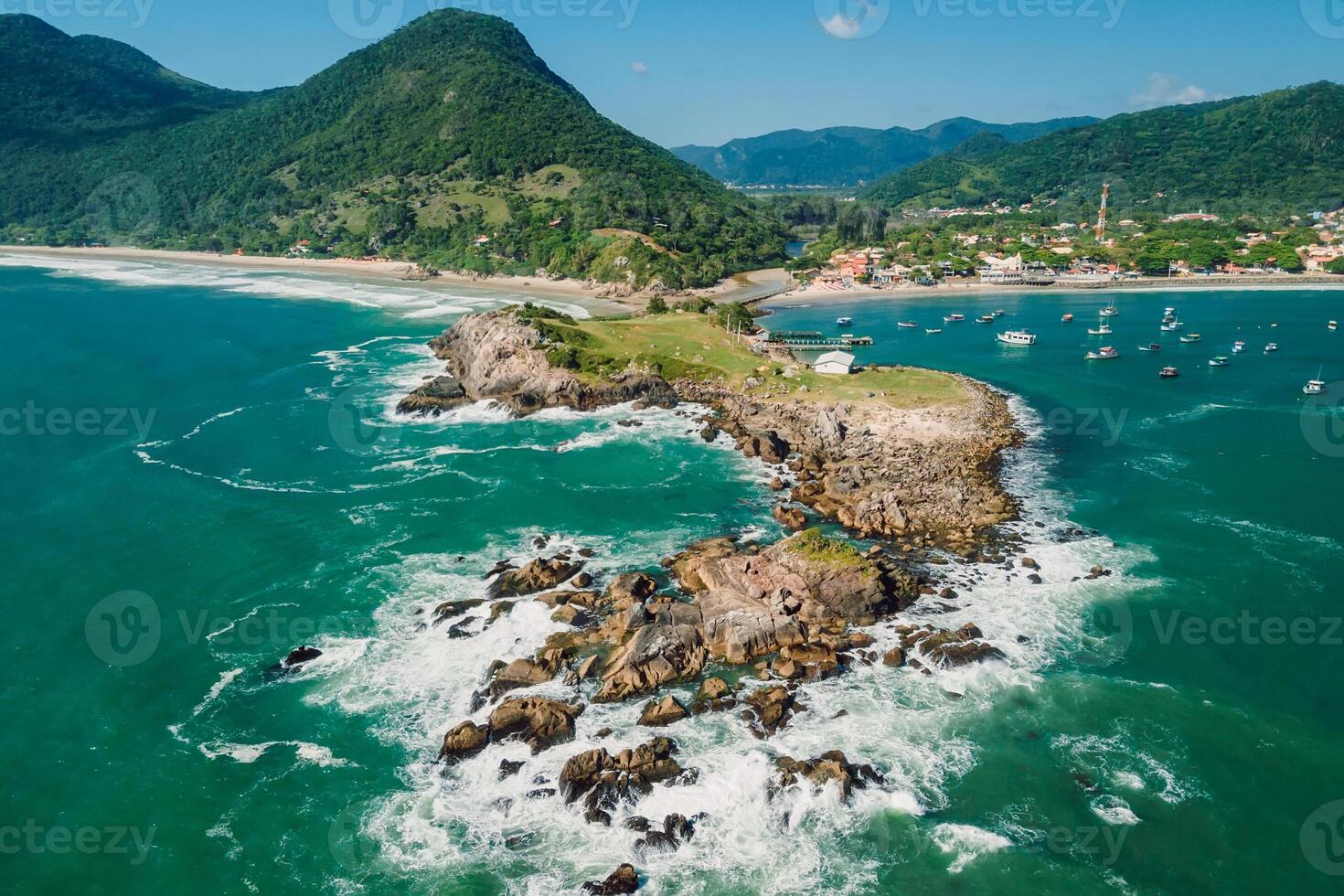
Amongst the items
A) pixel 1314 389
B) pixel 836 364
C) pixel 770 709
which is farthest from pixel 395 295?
pixel 1314 389

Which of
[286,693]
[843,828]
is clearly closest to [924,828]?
[843,828]

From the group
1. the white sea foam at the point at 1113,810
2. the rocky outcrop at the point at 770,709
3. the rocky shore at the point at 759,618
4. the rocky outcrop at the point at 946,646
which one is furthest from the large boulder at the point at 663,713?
the white sea foam at the point at 1113,810

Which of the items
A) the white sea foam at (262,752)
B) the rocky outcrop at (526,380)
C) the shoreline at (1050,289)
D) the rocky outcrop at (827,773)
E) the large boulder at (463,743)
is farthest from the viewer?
the shoreline at (1050,289)

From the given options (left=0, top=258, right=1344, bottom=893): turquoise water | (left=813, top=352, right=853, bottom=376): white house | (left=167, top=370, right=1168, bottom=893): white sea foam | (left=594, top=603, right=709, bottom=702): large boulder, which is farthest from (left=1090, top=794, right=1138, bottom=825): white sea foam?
(left=813, top=352, right=853, bottom=376): white house

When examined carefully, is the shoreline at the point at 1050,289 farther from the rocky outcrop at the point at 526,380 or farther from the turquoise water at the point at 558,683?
the turquoise water at the point at 558,683

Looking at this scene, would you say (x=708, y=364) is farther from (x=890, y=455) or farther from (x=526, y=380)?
(x=890, y=455)

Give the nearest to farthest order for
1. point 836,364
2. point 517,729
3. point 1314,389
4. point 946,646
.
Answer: point 517,729
point 946,646
point 836,364
point 1314,389

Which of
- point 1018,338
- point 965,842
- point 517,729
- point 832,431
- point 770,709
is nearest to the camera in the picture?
point 965,842
